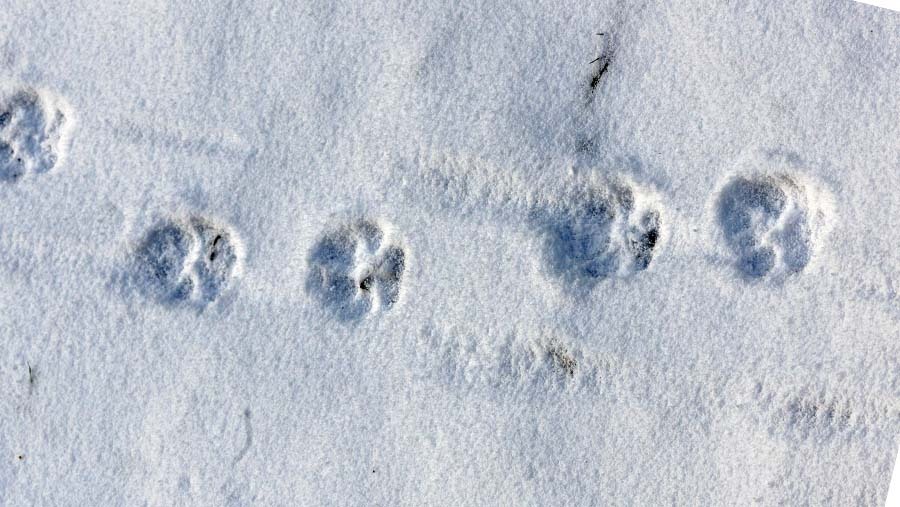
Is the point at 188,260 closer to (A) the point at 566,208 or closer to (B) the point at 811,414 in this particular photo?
(A) the point at 566,208

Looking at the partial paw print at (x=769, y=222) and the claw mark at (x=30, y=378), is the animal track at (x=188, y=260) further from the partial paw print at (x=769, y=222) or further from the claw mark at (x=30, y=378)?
the partial paw print at (x=769, y=222)

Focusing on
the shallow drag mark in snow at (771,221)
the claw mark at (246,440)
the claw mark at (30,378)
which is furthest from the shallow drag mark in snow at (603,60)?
the claw mark at (30,378)

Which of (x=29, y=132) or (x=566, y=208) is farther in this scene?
(x=566, y=208)

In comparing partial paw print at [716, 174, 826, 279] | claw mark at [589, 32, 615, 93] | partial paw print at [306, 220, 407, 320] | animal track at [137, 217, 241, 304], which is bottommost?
animal track at [137, 217, 241, 304]

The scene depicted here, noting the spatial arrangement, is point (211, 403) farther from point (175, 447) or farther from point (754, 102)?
point (754, 102)

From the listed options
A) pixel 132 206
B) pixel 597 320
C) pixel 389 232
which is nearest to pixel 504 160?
pixel 389 232

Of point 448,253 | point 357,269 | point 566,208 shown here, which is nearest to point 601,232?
point 566,208

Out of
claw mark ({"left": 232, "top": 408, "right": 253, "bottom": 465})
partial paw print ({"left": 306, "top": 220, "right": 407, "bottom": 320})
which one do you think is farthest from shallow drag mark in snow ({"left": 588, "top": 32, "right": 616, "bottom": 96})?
claw mark ({"left": 232, "top": 408, "right": 253, "bottom": 465})

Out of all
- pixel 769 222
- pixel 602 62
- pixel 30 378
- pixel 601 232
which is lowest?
pixel 30 378

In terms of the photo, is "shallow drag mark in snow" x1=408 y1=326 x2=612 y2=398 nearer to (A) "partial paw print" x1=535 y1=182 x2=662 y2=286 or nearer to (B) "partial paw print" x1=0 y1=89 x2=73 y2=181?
(A) "partial paw print" x1=535 y1=182 x2=662 y2=286
